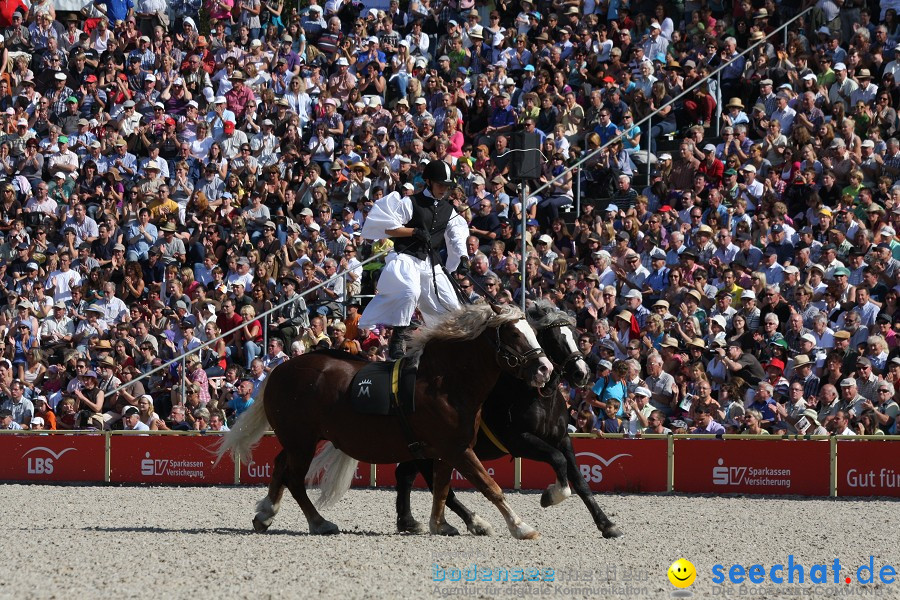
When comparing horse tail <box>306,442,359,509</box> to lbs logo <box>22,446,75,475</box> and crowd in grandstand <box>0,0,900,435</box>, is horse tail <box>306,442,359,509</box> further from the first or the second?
lbs logo <box>22,446,75,475</box>

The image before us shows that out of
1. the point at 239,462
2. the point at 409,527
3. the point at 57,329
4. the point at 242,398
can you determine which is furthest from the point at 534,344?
the point at 57,329

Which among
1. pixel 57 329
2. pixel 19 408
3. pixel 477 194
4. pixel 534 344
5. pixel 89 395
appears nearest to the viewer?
pixel 534 344

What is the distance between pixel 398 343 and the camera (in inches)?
436

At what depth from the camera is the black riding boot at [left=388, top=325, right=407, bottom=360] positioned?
10992mm

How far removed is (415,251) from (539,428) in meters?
1.67

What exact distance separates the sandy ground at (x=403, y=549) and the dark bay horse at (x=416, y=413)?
0.37 meters

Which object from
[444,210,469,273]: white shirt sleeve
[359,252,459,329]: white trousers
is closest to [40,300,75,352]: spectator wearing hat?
[359,252,459,329]: white trousers

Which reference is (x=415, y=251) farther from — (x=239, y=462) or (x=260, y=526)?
(x=239, y=462)

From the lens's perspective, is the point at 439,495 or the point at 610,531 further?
the point at 439,495

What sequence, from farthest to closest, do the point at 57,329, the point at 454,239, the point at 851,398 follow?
the point at 57,329, the point at 851,398, the point at 454,239

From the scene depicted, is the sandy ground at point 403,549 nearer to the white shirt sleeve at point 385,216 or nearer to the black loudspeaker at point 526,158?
the white shirt sleeve at point 385,216

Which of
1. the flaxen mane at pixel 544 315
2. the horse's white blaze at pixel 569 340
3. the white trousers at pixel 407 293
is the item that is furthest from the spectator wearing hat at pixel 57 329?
the horse's white blaze at pixel 569 340

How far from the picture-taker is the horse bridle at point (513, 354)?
9.80m

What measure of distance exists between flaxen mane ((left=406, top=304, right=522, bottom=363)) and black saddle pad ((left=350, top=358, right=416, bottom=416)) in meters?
0.16
